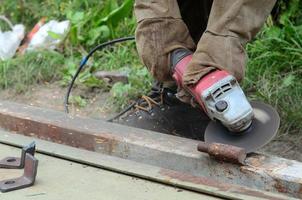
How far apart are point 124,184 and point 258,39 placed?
1.91m

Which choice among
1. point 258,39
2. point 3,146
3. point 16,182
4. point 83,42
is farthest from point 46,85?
point 16,182

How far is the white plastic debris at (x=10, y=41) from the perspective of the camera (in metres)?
4.18

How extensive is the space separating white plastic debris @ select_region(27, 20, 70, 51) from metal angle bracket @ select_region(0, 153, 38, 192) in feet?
8.07

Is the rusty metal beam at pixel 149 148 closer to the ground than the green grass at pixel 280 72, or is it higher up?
closer to the ground

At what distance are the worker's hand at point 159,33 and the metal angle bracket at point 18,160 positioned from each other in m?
0.59

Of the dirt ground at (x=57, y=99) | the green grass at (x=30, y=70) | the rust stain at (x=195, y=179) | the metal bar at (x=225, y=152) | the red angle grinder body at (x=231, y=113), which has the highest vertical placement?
the red angle grinder body at (x=231, y=113)

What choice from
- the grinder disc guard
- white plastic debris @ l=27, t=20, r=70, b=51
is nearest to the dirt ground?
white plastic debris @ l=27, t=20, r=70, b=51

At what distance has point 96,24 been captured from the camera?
414cm

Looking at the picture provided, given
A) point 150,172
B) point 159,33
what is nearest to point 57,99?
point 159,33

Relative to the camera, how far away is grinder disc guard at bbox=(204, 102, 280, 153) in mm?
2010

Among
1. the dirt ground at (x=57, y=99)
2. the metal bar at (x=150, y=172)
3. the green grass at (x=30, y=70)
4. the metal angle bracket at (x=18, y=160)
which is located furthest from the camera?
the green grass at (x=30, y=70)

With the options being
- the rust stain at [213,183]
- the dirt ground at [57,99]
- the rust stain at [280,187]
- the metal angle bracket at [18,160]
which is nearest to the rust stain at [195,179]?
the rust stain at [213,183]

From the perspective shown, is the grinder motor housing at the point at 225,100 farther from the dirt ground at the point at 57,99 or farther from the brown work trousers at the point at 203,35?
the dirt ground at the point at 57,99

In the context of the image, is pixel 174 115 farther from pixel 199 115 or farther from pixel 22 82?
pixel 22 82
